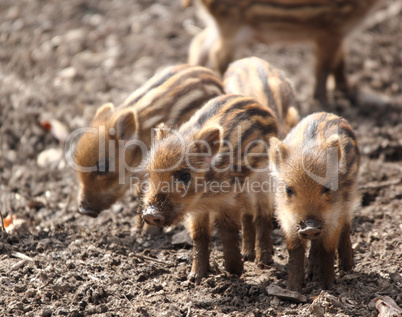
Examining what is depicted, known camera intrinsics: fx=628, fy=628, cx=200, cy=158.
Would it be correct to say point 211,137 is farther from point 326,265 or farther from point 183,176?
point 326,265

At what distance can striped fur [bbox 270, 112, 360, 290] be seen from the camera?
361cm

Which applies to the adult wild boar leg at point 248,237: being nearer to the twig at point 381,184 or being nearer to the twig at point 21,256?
the twig at point 381,184

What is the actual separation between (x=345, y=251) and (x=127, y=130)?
182 centimetres

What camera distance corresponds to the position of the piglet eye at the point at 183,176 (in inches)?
151

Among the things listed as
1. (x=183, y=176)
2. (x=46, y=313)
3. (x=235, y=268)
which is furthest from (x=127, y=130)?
(x=46, y=313)

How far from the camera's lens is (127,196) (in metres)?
5.17

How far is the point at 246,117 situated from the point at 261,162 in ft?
1.09

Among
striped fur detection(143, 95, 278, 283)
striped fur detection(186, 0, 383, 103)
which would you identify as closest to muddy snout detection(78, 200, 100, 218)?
striped fur detection(143, 95, 278, 283)

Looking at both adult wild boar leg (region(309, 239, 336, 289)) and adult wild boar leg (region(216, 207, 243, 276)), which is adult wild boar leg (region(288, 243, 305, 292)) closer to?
adult wild boar leg (region(309, 239, 336, 289))

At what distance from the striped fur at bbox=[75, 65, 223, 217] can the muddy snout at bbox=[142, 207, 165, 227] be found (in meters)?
1.10

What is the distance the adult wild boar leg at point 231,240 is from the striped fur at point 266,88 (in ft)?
2.68

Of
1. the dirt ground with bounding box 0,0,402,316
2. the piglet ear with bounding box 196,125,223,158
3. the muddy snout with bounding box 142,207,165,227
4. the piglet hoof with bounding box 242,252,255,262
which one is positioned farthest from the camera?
the piglet hoof with bounding box 242,252,255,262

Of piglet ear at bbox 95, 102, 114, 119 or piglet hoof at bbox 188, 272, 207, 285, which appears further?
piglet ear at bbox 95, 102, 114, 119

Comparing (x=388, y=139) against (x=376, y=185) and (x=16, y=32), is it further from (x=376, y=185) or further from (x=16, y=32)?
(x=16, y=32)
